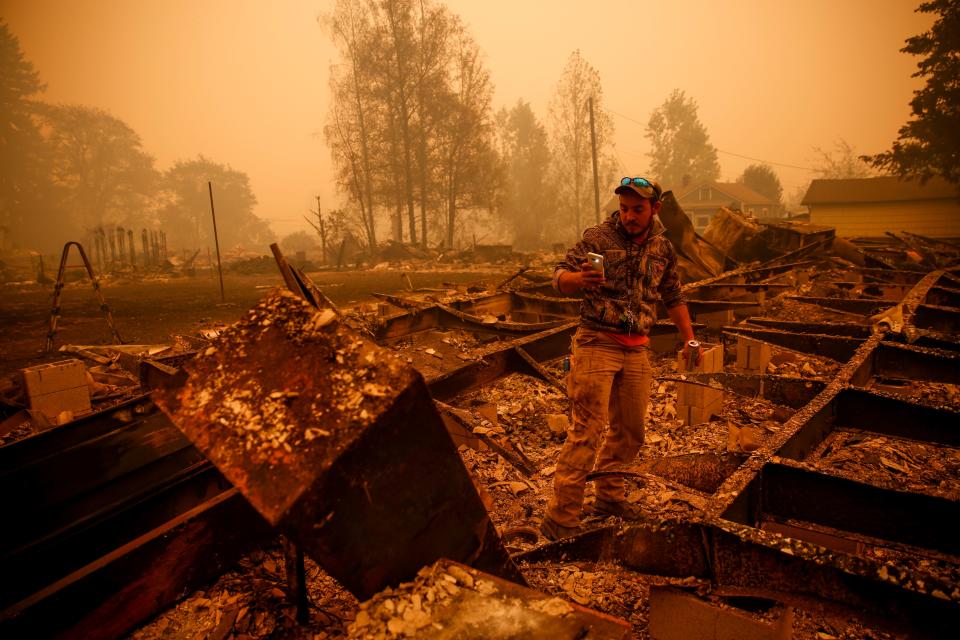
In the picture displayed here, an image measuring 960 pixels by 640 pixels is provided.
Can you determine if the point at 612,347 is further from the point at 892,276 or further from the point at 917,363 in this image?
the point at 892,276

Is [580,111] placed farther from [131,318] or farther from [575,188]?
[131,318]

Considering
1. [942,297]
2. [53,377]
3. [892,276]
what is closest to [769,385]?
[942,297]

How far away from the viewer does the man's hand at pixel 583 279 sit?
2.76 metres

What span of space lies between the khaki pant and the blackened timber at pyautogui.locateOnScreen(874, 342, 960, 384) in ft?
10.5

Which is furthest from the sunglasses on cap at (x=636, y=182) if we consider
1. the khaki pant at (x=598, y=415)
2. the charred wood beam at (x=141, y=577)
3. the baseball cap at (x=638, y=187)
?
the charred wood beam at (x=141, y=577)

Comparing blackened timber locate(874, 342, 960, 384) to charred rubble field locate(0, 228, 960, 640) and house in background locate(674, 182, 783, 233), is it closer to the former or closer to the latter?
charred rubble field locate(0, 228, 960, 640)

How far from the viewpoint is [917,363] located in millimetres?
4535

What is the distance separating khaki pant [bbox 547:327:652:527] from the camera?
2.93m

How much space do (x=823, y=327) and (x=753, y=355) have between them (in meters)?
1.42

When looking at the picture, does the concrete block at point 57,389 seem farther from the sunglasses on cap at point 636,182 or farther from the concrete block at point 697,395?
the concrete block at point 697,395

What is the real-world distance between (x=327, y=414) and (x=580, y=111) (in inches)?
1728

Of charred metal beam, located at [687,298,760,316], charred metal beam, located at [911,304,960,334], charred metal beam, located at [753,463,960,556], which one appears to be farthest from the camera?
charred metal beam, located at [687,298,760,316]

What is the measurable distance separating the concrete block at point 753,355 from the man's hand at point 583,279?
321 centimetres

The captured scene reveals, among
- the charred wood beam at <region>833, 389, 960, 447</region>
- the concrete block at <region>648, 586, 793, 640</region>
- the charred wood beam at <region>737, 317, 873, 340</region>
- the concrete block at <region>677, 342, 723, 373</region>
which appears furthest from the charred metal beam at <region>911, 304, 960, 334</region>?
the concrete block at <region>648, 586, 793, 640</region>
